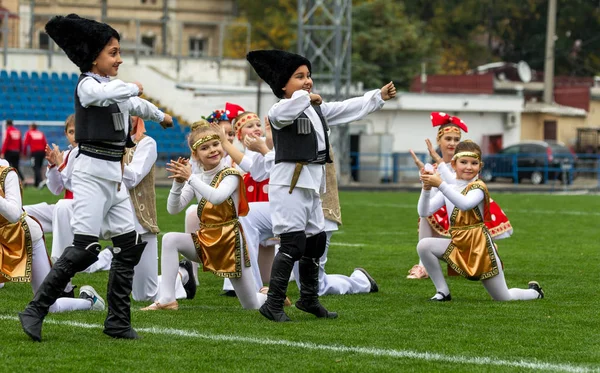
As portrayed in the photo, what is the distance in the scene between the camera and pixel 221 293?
1007 centimetres

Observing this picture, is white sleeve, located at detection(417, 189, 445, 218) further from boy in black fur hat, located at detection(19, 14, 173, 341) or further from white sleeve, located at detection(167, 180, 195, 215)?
boy in black fur hat, located at detection(19, 14, 173, 341)

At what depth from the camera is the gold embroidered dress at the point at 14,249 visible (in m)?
8.30

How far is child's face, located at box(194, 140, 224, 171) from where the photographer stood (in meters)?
8.85

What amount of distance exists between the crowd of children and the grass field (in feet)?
0.77

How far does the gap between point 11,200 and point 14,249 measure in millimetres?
449

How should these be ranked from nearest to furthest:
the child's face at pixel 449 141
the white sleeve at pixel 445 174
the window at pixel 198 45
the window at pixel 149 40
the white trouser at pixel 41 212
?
the white sleeve at pixel 445 174 → the child's face at pixel 449 141 → the white trouser at pixel 41 212 → the window at pixel 198 45 → the window at pixel 149 40

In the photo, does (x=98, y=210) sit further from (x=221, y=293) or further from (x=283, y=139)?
(x=221, y=293)

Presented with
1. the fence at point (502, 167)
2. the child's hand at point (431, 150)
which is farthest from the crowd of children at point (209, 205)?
the fence at point (502, 167)

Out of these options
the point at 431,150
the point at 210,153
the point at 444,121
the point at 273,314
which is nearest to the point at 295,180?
the point at 273,314

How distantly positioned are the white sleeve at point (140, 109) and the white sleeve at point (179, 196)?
1.27 metres

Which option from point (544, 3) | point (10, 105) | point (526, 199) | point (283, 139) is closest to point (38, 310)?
point (283, 139)

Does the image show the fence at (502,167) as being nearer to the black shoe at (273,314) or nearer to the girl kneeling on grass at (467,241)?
the girl kneeling on grass at (467,241)

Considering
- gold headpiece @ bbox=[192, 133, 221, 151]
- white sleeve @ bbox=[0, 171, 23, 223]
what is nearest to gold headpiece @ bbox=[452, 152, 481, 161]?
gold headpiece @ bbox=[192, 133, 221, 151]

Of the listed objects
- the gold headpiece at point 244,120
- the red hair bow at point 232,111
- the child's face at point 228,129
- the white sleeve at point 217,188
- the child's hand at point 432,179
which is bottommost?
the white sleeve at point 217,188
